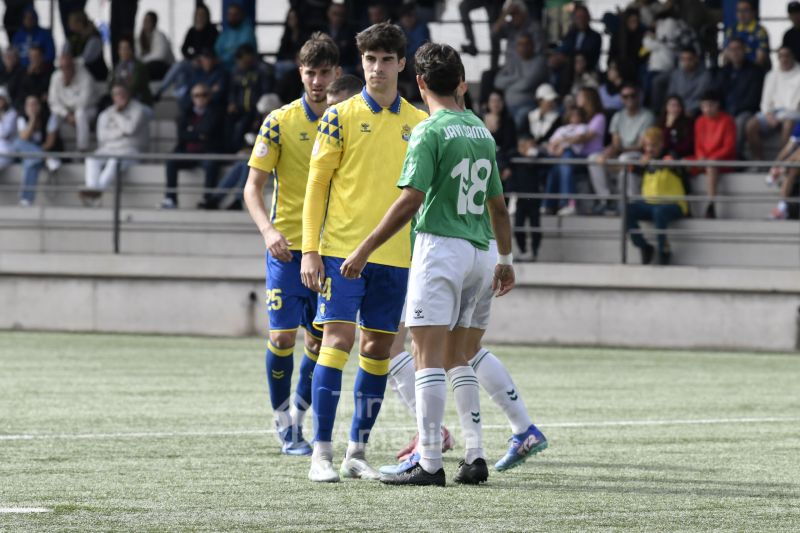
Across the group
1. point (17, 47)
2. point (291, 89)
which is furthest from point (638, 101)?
point (17, 47)

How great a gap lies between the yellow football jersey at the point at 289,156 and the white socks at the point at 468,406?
1.48 m

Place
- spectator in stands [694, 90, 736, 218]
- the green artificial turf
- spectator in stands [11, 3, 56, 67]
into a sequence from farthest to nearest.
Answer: spectator in stands [11, 3, 56, 67], spectator in stands [694, 90, 736, 218], the green artificial turf

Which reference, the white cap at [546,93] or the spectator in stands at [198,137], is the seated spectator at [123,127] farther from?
the white cap at [546,93]

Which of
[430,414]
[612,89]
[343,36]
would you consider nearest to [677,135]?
[612,89]

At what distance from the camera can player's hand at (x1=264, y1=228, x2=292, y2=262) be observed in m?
8.05

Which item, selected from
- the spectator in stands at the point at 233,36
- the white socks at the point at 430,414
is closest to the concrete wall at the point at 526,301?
the spectator in stands at the point at 233,36

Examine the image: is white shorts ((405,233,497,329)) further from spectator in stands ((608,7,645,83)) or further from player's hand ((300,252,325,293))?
spectator in stands ((608,7,645,83))

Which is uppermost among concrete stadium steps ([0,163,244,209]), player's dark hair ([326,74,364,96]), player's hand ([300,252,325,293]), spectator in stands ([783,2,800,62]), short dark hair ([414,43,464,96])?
spectator in stands ([783,2,800,62])

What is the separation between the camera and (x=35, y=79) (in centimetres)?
2331

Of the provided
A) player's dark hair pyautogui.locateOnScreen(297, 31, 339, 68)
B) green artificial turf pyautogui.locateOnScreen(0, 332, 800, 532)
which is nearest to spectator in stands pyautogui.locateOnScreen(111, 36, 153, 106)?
green artificial turf pyautogui.locateOnScreen(0, 332, 800, 532)

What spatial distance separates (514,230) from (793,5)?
4469mm

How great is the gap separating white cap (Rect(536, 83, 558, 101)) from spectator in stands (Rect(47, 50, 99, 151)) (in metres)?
6.36

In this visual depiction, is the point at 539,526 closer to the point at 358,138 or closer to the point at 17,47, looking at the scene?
the point at 358,138

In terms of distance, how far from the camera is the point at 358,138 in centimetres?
771
